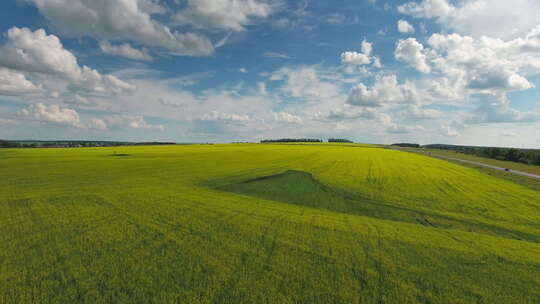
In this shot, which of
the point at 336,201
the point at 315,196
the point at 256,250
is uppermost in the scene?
the point at 256,250

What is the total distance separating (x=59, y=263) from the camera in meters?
8.76

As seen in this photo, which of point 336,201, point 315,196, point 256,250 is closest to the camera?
point 256,250

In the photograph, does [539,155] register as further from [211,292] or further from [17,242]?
[17,242]

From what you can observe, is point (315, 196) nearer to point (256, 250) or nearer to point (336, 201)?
point (336, 201)

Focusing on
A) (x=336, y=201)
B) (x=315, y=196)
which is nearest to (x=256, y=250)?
(x=336, y=201)

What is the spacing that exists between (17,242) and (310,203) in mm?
18063

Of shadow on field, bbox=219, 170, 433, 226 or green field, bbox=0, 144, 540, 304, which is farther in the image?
shadow on field, bbox=219, 170, 433, 226

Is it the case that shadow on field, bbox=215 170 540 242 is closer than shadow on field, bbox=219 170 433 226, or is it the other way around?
shadow on field, bbox=215 170 540 242

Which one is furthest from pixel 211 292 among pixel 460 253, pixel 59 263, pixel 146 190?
pixel 146 190

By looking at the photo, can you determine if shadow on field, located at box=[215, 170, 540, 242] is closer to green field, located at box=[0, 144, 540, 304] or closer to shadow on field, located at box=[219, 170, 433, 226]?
shadow on field, located at box=[219, 170, 433, 226]

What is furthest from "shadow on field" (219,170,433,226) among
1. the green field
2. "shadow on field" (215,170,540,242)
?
the green field

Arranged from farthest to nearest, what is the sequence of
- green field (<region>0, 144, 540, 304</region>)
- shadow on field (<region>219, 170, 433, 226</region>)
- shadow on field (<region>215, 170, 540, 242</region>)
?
shadow on field (<region>219, 170, 433, 226</region>) → shadow on field (<region>215, 170, 540, 242</region>) → green field (<region>0, 144, 540, 304</region>)

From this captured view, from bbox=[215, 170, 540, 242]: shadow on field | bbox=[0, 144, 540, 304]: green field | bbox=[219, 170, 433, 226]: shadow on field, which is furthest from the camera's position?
bbox=[219, 170, 433, 226]: shadow on field

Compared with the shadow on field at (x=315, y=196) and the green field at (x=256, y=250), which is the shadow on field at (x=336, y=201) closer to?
the shadow on field at (x=315, y=196)
